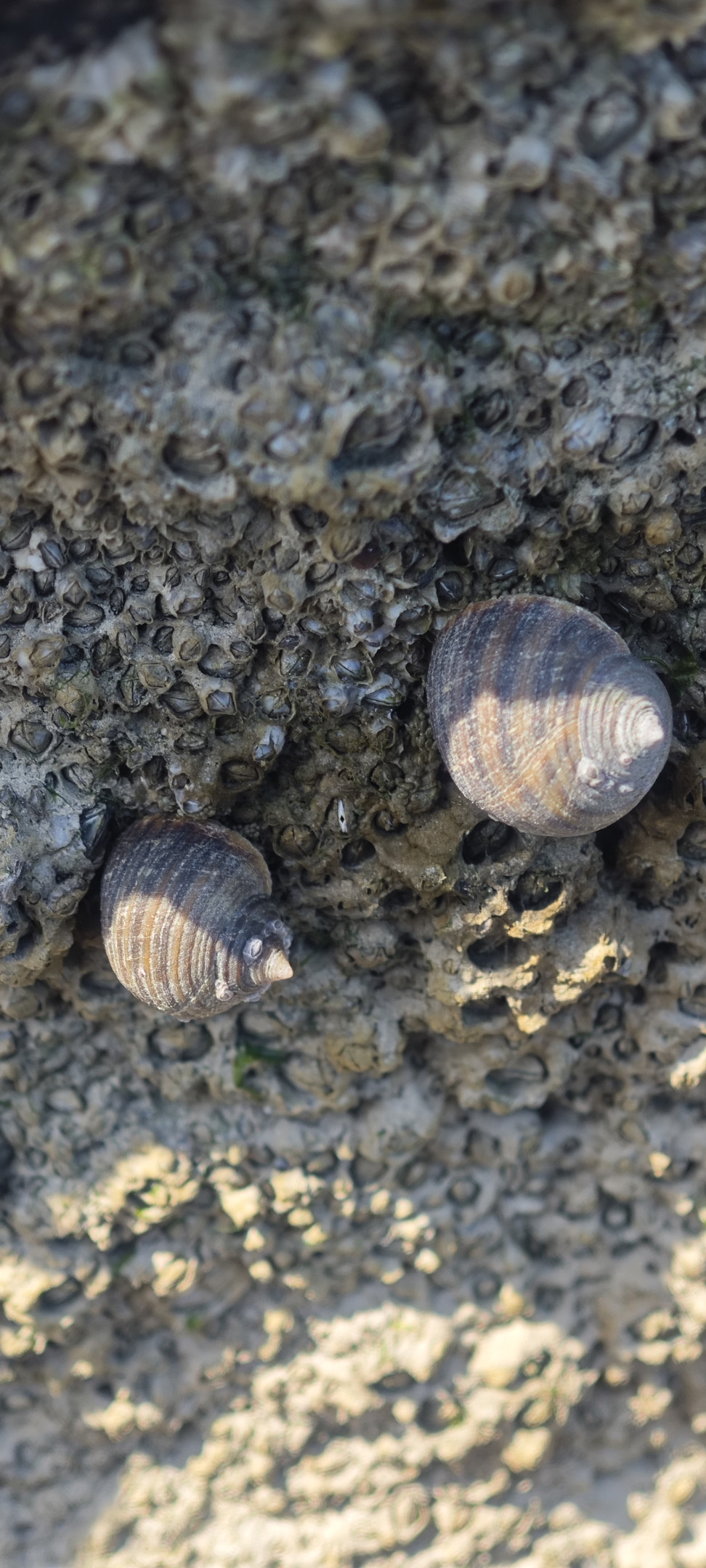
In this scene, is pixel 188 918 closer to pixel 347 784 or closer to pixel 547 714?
pixel 347 784

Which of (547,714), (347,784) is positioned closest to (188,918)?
(347,784)

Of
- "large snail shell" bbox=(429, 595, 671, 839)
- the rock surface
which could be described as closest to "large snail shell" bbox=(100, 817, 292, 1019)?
the rock surface

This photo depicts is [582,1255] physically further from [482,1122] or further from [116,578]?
[116,578]

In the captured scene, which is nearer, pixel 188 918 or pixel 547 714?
pixel 547 714

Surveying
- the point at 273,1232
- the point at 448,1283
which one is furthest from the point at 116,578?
the point at 448,1283

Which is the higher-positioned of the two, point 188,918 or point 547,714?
point 547,714
